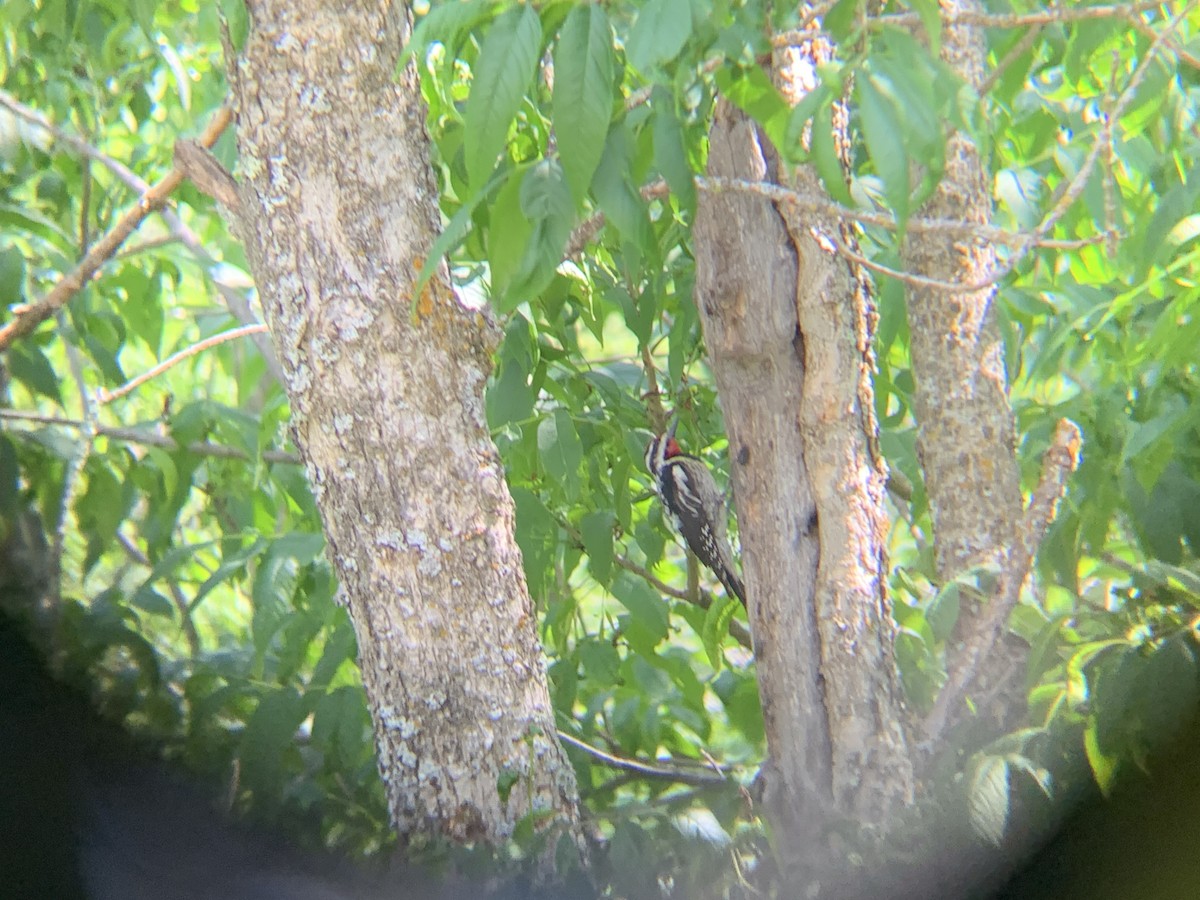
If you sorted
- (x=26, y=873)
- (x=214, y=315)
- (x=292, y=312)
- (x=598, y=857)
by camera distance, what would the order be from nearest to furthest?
(x=26, y=873) → (x=292, y=312) → (x=598, y=857) → (x=214, y=315)

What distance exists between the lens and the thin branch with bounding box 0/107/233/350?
155 cm

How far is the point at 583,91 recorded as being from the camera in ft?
2.81

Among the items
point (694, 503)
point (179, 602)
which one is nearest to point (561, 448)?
point (694, 503)

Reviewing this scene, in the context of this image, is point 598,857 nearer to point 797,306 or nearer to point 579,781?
point 579,781

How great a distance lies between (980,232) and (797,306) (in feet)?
0.90

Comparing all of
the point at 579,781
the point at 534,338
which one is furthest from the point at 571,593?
the point at 534,338

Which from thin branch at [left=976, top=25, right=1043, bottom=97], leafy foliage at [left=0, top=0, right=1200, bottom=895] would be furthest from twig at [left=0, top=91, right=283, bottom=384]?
thin branch at [left=976, top=25, right=1043, bottom=97]

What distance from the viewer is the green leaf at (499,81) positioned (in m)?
0.86

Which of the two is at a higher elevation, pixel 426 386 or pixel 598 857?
pixel 426 386

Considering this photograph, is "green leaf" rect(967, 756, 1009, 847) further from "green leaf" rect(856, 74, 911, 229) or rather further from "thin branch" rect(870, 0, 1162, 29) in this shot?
"thin branch" rect(870, 0, 1162, 29)

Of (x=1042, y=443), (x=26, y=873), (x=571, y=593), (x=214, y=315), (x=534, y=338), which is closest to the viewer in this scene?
(x=26, y=873)

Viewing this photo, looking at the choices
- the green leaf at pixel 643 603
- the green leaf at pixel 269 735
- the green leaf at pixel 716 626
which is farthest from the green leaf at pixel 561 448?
the green leaf at pixel 269 735

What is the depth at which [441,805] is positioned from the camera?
1.25 metres

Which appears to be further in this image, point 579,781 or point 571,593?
point 571,593
